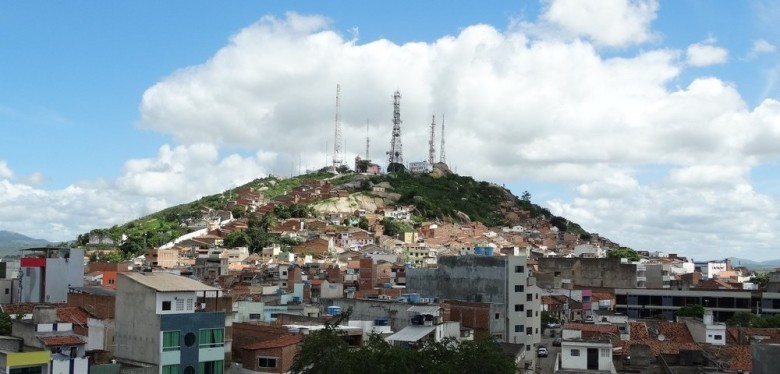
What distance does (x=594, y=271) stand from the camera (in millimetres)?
78000

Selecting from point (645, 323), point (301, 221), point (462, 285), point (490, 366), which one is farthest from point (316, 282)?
point (301, 221)

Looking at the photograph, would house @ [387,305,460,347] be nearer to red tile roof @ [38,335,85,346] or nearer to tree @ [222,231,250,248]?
red tile roof @ [38,335,85,346]

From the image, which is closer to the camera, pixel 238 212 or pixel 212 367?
pixel 212 367

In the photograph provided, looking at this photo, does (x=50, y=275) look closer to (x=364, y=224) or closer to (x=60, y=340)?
(x=60, y=340)

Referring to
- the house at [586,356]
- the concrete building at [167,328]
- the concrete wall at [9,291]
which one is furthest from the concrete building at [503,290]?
the concrete wall at [9,291]

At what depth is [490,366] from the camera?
2681 centimetres

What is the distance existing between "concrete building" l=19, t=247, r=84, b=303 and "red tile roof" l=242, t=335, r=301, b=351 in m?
24.1

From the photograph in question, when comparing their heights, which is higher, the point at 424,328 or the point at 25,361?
the point at 424,328

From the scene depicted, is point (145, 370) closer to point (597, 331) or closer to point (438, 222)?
point (597, 331)

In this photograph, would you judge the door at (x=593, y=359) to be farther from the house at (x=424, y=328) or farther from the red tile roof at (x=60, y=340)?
the red tile roof at (x=60, y=340)

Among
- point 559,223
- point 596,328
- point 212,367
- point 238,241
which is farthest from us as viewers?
point 559,223

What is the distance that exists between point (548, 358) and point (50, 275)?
31.0 metres

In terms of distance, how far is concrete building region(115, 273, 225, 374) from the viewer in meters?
28.8

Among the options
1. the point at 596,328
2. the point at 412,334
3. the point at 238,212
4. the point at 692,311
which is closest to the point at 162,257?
the point at 238,212
